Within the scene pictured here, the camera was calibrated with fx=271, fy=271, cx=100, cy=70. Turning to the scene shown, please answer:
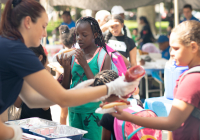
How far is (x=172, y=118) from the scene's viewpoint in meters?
1.73

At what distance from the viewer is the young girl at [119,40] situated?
14.5 feet

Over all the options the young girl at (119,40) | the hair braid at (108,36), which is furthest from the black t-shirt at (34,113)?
the hair braid at (108,36)

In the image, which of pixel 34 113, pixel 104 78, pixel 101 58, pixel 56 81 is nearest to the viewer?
pixel 56 81

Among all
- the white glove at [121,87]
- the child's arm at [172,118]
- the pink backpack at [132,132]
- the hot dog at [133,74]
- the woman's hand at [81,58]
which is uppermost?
the woman's hand at [81,58]

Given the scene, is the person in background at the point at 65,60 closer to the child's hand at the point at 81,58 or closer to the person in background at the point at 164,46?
the child's hand at the point at 81,58

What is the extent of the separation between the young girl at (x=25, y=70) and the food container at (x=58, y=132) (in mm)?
336

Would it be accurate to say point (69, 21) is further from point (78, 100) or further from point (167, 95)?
point (78, 100)

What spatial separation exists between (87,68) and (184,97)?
1048 millimetres

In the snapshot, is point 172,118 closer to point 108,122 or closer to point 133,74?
point 133,74

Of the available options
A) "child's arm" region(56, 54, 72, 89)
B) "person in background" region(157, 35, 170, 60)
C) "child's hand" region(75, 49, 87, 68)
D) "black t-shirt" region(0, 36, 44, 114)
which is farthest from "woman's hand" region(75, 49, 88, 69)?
"person in background" region(157, 35, 170, 60)

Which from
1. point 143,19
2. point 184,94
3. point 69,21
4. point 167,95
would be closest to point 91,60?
point 184,94

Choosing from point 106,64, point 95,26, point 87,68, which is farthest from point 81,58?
point 95,26

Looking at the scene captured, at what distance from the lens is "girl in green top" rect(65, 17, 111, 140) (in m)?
2.55

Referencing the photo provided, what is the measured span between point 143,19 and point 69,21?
208 inches
